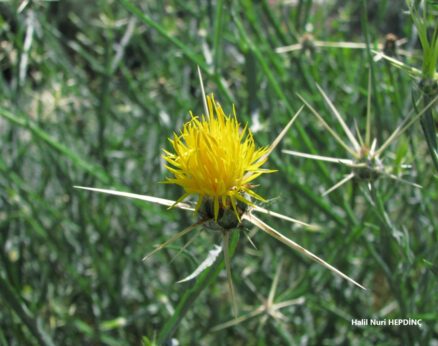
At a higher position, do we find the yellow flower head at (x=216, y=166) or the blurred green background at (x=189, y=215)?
the yellow flower head at (x=216, y=166)

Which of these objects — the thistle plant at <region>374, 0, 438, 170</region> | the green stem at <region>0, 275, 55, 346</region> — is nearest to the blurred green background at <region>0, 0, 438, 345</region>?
the green stem at <region>0, 275, 55, 346</region>

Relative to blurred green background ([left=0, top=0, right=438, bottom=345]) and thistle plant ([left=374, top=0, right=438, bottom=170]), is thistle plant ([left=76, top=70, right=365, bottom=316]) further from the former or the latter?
blurred green background ([left=0, top=0, right=438, bottom=345])

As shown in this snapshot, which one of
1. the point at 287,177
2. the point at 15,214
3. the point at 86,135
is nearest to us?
the point at 287,177

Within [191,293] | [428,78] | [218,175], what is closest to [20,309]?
[191,293]

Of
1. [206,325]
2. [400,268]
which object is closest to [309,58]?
[400,268]

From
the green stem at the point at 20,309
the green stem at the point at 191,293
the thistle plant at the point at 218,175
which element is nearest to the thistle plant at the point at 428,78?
the thistle plant at the point at 218,175

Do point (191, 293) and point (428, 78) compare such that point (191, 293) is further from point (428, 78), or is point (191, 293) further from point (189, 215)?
point (189, 215)

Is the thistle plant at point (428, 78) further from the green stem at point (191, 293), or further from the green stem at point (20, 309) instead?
the green stem at point (20, 309)

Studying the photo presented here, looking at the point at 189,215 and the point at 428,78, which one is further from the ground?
the point at 428,78

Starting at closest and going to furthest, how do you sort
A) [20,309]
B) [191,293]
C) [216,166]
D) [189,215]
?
1. [216,166]
2. [191,293]
3. [20,309]
4. [189,215]

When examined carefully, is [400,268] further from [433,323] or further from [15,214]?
[15,214]

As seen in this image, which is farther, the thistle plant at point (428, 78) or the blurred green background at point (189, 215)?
the blurred green background at point (189, 215)
